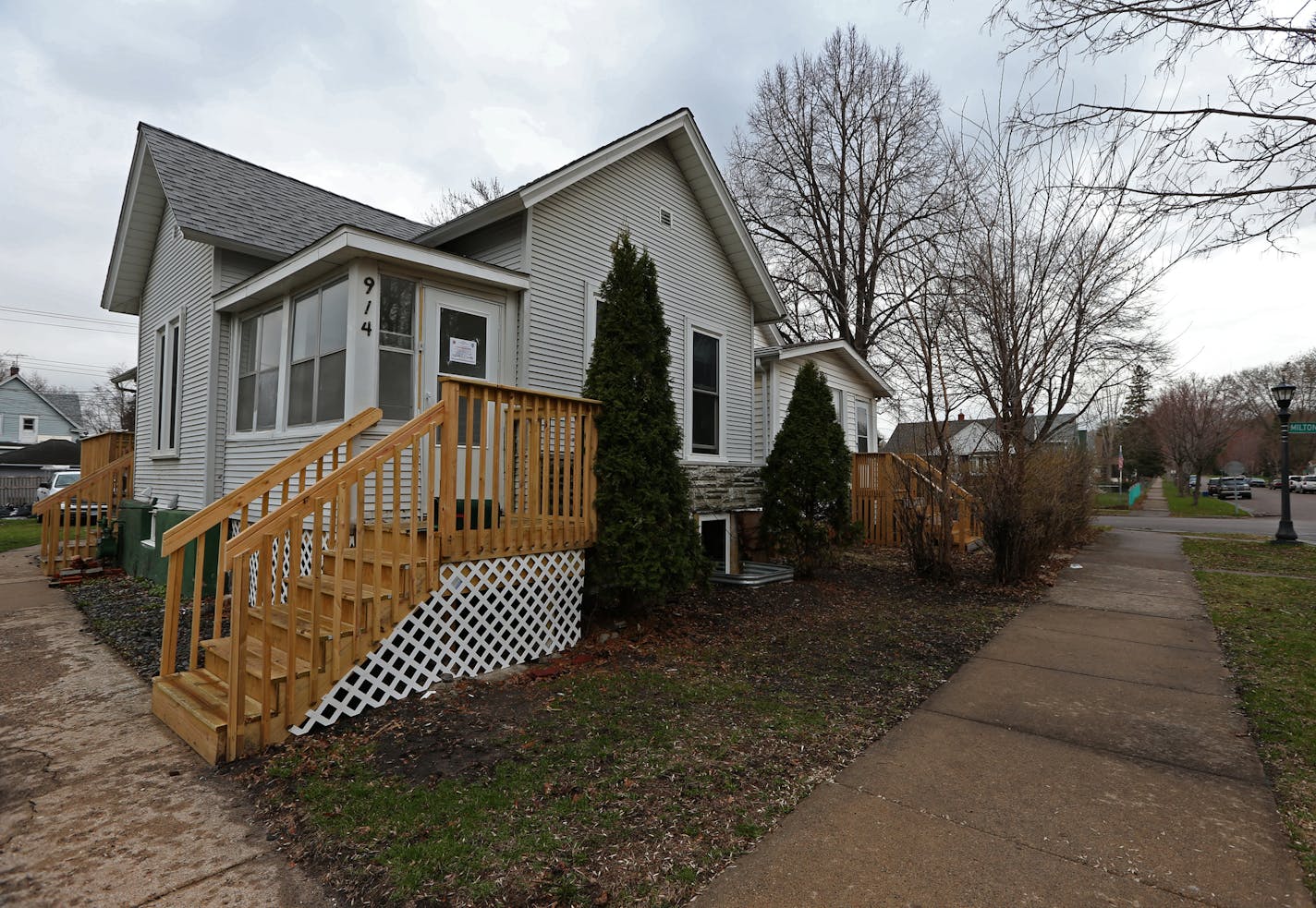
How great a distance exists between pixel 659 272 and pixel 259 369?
486cm

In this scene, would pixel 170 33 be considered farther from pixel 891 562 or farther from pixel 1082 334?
pixel 1082 334

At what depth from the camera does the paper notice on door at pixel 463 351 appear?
6375 mm

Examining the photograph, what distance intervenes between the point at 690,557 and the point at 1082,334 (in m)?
11.9

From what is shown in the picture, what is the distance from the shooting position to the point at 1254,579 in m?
8.63

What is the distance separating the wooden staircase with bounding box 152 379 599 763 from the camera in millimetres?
3379

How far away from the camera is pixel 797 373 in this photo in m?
11.3

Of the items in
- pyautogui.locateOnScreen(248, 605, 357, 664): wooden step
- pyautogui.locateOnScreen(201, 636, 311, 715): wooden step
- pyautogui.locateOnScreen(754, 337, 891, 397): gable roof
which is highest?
pyautogui.locateOnScreen(754, 337, 891, 397): gable roof

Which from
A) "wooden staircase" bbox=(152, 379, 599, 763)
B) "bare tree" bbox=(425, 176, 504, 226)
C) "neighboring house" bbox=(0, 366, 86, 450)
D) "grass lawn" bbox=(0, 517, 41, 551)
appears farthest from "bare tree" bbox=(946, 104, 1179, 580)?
"neighboring house" bbox=(0, 366, 86, 450)

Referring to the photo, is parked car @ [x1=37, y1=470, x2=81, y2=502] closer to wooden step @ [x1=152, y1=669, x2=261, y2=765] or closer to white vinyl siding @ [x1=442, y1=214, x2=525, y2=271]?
white vinyl siding @ [x1=442, y1=214, x2=525, y2=271]

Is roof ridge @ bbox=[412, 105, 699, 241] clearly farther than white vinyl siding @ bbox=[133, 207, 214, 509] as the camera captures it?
No

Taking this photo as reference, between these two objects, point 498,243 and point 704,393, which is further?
point 704,393

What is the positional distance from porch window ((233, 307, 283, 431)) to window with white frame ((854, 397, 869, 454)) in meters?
11.0

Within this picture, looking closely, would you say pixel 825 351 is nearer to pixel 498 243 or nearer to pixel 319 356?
pixel 498 243

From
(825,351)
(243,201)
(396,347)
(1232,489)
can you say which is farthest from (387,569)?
(1232,489)
